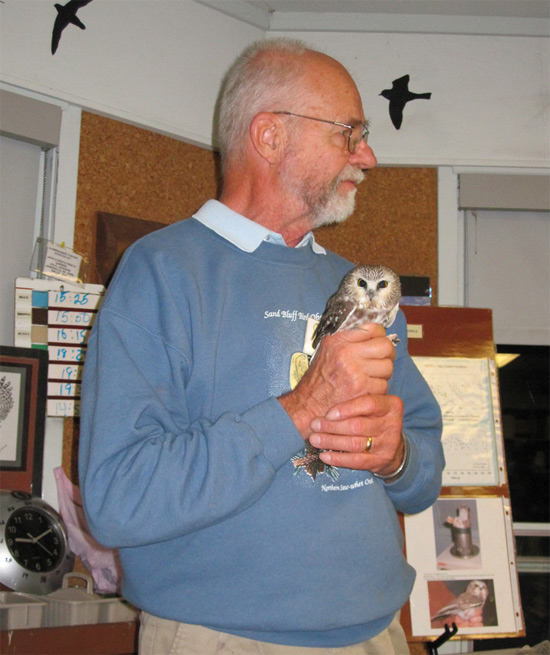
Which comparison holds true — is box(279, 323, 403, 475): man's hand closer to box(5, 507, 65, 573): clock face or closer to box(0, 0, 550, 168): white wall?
box(5, 507, 65, 573): clock face

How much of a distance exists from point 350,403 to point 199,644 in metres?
0.42

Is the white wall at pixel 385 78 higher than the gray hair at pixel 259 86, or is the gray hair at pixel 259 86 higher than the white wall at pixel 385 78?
the white wall at pixel 385 78

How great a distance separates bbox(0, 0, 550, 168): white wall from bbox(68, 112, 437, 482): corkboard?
78 mm

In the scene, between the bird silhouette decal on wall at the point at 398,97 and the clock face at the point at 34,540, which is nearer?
the clock face at the point at 34,540

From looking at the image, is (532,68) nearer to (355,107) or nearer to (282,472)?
(355,107)

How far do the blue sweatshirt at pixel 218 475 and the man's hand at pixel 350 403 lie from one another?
44 mm

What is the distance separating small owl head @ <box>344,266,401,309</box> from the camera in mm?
1209

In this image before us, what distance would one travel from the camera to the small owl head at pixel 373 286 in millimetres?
1209

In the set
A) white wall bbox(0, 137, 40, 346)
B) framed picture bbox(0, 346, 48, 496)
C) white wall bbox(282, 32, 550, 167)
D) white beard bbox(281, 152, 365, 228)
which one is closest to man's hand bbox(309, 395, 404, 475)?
white beard bbox(281, 152, 365, 228)

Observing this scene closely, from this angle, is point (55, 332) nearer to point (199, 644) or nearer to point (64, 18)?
point (64, 18)

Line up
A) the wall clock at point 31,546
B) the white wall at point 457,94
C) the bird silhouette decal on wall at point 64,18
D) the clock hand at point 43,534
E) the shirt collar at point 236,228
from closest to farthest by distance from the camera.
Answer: the shirt collar at point 236,228 < the wall clock at point 31,546 < the clock hand at point 43,534 < the bird silhouette decal on wall at point 64,18 < the white wall at point 457,94

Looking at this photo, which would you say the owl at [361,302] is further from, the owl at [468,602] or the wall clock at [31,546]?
the owl at [468,602]

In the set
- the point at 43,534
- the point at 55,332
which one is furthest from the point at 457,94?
the point at 43,534

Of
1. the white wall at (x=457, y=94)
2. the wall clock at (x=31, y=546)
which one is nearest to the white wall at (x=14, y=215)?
the wall clock at (x=31, y=546)
